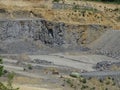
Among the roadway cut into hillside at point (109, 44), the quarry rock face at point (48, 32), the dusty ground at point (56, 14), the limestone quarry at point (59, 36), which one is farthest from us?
the dusty ground at point (56, 14)

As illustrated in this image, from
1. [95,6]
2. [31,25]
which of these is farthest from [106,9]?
[31,25]

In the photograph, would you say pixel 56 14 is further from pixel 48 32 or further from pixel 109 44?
pixel 109 44

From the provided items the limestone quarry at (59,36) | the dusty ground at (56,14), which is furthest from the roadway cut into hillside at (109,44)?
the dusty ground at (56,14)

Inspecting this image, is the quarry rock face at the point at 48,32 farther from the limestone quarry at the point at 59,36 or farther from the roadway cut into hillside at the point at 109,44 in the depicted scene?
the roadway cut into hillside at the point at 109,44


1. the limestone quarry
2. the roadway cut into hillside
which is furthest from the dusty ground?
the roadway cut into hillside

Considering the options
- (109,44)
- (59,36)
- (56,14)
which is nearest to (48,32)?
(59,36)

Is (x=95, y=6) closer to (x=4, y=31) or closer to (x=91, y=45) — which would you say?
(x=91, y=45)
